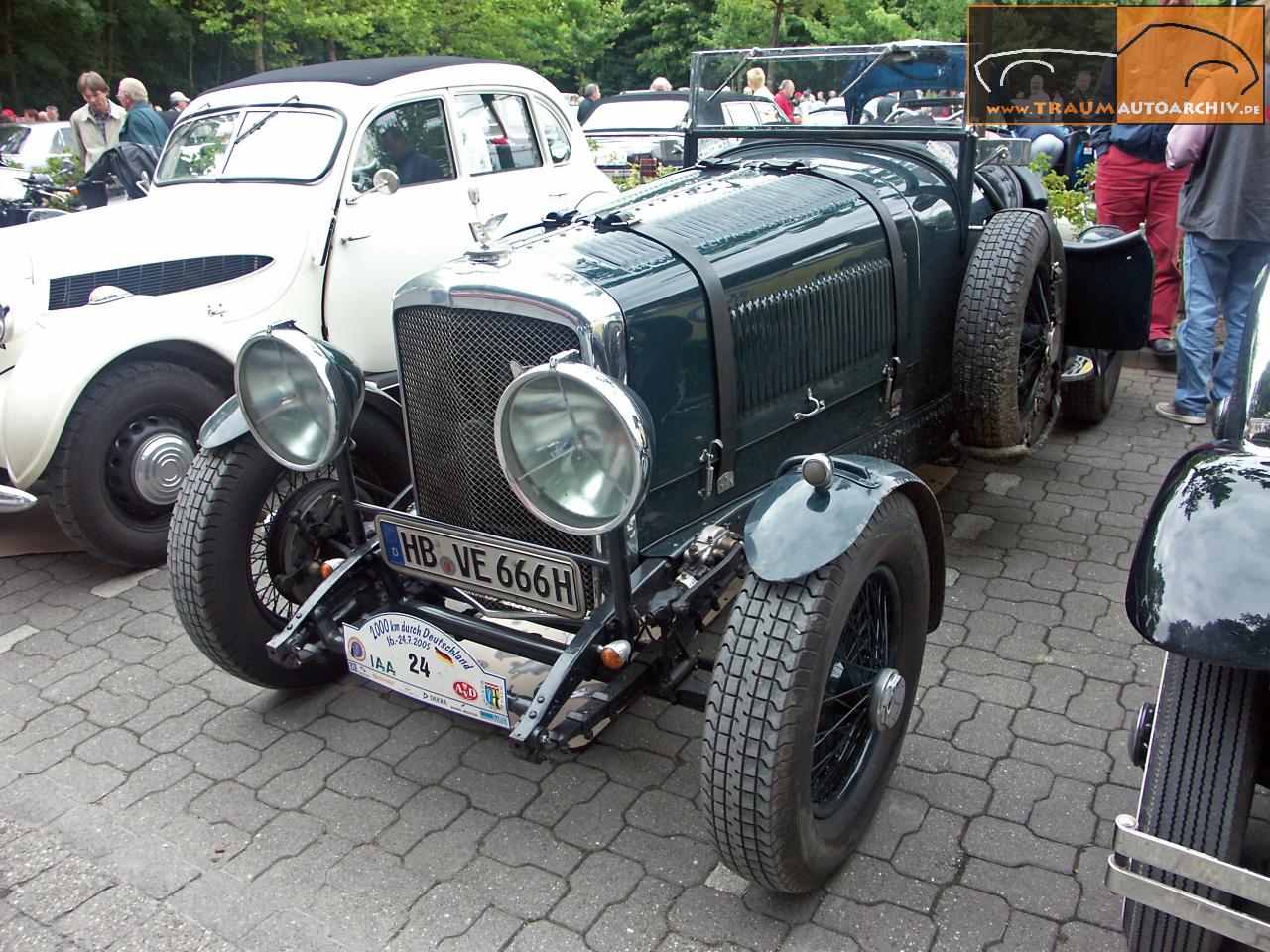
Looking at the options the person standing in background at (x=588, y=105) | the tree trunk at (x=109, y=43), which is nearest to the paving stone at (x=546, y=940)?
the person standing in background at (x=588, y=105)

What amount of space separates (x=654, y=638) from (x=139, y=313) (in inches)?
113

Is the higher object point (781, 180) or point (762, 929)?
point (781, 180)

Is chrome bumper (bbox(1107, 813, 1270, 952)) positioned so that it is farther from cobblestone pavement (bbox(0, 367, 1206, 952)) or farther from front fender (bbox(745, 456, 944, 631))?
front fender (bbox(745, 456, 944, 631))

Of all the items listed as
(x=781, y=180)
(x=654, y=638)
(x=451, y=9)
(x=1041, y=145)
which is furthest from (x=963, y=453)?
(x=451, y=9)

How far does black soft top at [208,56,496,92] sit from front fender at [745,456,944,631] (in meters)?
3.54

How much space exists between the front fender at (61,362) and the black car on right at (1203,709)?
3756 millimetres

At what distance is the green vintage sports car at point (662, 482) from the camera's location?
2.16 meters

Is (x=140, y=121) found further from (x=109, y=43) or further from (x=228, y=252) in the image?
(x=109, y=43)

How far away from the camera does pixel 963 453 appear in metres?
3.79

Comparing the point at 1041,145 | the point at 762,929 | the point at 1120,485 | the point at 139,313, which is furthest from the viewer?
the point at 1041,145

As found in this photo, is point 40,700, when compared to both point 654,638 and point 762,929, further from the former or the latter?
point 762,929

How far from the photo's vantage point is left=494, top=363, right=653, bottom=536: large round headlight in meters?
2.09

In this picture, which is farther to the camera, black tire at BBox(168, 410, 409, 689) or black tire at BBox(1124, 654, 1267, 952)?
black tire at BBox(168, 410, 409, 689)

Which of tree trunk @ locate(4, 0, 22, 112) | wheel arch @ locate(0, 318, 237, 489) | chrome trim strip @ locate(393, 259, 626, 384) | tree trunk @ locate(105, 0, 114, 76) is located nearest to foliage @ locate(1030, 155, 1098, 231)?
chrome trim strip @ locate(393, 259, 626, 384)
